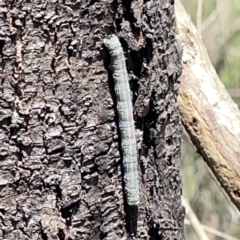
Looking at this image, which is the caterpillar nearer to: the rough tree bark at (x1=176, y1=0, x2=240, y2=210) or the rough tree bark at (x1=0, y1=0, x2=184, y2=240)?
the rough tree bark at (x1=0, y1=0, x2=184, y2=240)

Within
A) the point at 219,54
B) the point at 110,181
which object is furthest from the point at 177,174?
the point at 219,54

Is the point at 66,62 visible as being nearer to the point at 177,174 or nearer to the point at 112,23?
the point at 112,23

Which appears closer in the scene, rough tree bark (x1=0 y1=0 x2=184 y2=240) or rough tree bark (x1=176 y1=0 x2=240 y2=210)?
rough tree bark (x1=0 y1=0 x2=184 y2=240)

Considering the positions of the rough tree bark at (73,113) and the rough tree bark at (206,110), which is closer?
the rough tree bark at (73,113)

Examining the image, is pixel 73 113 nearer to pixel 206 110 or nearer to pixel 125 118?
pixel 125 118

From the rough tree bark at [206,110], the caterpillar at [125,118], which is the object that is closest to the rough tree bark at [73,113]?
the caterpillar at [125,118]

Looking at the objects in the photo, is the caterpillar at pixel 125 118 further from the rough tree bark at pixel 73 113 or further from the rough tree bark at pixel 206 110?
the rough tree bark at pixel 206 110

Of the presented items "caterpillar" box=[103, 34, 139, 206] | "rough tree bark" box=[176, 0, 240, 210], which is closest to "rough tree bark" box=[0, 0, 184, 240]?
"caterpillar" box=[103, 34, 139, 206]
